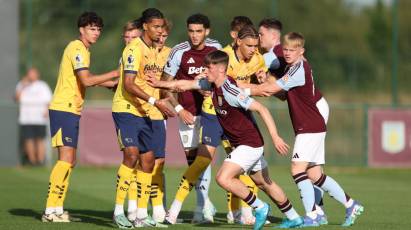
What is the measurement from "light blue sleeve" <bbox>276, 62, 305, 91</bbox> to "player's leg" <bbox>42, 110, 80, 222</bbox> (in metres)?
2.65

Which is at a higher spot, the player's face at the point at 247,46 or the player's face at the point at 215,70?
the player's face at the point at 247,46

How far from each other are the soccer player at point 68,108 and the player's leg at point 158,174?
32.3 inches

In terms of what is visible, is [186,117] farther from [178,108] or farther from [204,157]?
[204,157]

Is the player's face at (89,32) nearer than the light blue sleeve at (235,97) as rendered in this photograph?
No

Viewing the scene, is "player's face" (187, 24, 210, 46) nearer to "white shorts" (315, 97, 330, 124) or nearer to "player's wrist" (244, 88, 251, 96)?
"player's wrist" (244, 88, 251, 96)

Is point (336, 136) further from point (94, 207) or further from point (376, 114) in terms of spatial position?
point (94, 207)

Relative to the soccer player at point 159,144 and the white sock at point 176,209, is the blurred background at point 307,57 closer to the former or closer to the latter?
the soccer player at point 159,144

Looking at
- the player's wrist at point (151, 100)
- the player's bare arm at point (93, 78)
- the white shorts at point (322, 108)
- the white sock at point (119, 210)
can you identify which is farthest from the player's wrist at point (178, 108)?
the white shorts at point (322, 108)

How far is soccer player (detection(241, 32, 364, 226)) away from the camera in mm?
12078

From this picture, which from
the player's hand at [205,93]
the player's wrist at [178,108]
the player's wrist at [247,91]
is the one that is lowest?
the player's wrist at [178,108]

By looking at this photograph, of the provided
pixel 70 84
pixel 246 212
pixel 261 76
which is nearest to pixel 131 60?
pixel 70 84

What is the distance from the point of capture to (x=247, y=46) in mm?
12367

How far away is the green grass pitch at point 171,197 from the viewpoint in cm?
1255

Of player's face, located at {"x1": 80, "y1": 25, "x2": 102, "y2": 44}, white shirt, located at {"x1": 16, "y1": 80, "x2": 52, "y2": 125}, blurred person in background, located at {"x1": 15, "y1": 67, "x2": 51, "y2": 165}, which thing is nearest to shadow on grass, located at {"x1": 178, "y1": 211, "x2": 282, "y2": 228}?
player's face, located at {"x1": 80, "y1": 25, "x2": 102, "y2": 44}
